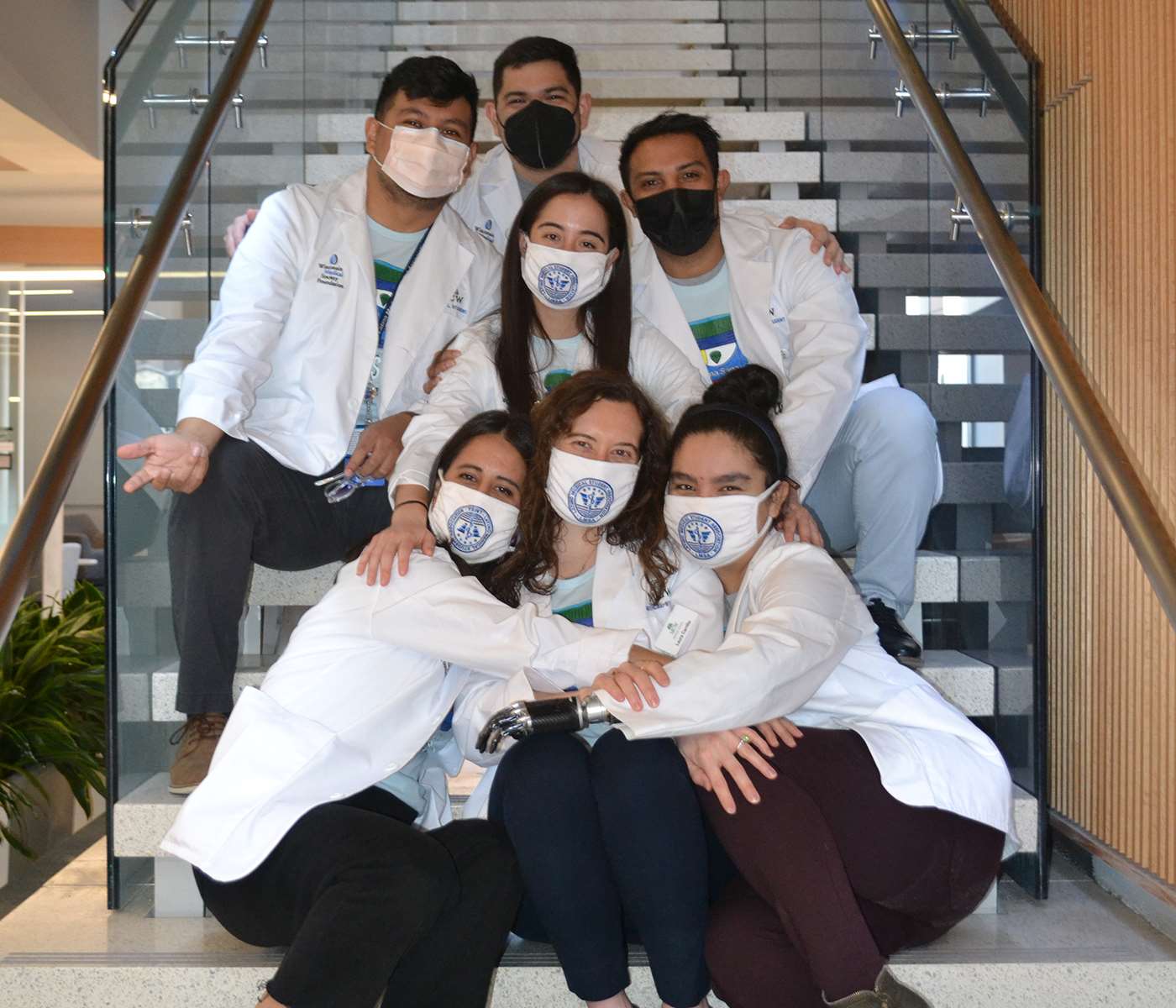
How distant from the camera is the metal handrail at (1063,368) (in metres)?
1.69

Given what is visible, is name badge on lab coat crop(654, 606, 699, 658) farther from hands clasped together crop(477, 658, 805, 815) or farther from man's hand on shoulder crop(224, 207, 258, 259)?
man's hand on shoulder crop(224, 207, 258, 259)

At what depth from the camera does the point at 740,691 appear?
1878 mm

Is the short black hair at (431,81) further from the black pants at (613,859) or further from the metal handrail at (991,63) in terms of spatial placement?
the black pants at (613,859)

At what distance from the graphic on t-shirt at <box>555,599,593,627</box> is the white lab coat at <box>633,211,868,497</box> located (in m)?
0.76

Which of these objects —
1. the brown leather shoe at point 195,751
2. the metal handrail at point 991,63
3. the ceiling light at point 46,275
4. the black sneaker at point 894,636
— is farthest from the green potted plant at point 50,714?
the ceiling light at point 46,275

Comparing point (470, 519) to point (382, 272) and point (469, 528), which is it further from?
point (382, 272)

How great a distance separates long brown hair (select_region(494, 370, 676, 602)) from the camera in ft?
7.26

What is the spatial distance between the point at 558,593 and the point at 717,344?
91cm

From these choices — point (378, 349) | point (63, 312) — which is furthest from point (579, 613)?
point (63, 312)

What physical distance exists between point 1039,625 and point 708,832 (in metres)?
0.88

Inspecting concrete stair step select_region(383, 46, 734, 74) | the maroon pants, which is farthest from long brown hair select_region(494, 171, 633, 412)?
concrete stair step select_region(383, 46, 734, 74)

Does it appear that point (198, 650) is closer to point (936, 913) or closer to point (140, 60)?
point (140, 60)

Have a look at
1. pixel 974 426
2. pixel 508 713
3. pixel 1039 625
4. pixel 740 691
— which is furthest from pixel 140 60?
pixel 1039 625

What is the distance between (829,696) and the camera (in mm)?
2029
